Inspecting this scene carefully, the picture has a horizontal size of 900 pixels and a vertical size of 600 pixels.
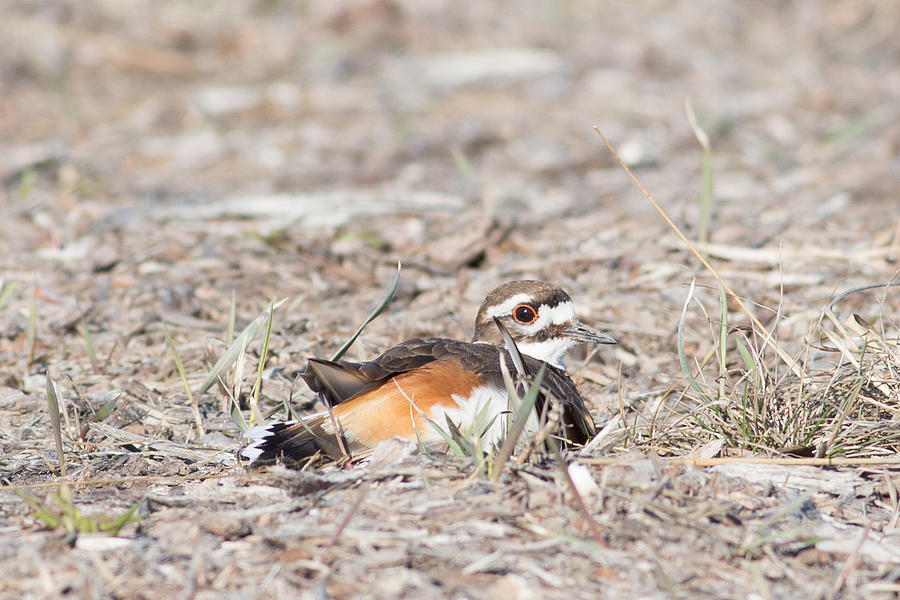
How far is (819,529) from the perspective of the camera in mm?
3271

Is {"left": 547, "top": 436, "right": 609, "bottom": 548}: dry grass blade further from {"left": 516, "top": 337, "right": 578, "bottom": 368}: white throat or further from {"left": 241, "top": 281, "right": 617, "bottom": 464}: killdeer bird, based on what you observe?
{"left": 516, "top": 337, "right": 578, "bottom": 368}: white throat

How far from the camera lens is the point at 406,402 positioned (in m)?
4.07

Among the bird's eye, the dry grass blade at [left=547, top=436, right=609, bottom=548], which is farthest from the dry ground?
the bird's eye

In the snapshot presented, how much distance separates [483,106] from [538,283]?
18.9 feet

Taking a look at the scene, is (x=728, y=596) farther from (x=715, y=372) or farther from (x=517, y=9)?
(x=517, y=9)

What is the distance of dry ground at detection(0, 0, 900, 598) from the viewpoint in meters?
3.13

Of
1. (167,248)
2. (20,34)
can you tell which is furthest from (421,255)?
(20,34)

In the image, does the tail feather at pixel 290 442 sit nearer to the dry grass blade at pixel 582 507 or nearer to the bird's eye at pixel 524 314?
the dry grass blade at pixel 582 507

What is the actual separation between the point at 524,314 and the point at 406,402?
117 centimetres

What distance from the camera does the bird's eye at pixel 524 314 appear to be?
5043 millimetres

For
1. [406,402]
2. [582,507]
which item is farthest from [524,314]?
[582,507]

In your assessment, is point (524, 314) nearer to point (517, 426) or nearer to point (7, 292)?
point (517, 426)

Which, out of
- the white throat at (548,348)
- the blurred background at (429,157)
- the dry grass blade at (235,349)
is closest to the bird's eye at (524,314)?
the white throat at (548,348)

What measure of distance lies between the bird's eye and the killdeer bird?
1.74ft
